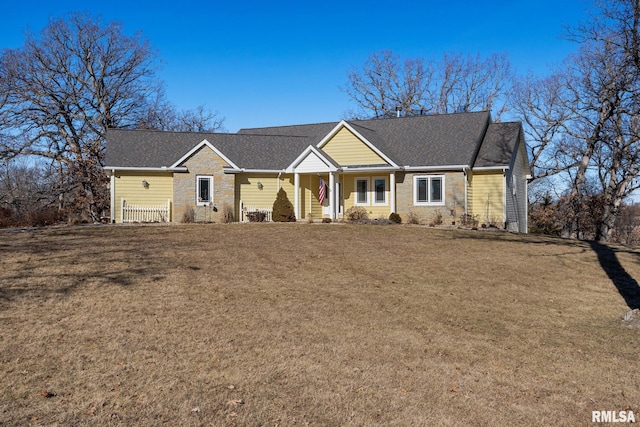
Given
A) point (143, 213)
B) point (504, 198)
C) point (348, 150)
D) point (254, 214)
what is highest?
point (348, 150)

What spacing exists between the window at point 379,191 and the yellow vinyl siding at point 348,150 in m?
1.18

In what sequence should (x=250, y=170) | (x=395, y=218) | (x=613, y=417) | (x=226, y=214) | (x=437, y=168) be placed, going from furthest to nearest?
(x=250, y=170) < (x=226, y=214) < (x=437, y=168) < (x=395, y=218) < (x=613, y=417)

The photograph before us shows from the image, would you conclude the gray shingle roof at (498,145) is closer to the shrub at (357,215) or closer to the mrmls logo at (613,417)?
the shrub at (357,215)

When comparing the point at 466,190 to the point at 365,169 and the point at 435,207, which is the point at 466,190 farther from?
the point at 365,169

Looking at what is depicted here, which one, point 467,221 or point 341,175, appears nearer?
point 467,221

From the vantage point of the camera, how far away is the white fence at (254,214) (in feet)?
88.4

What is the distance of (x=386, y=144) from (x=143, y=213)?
13.5 meters

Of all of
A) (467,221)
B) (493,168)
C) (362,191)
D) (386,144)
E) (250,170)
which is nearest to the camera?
(467,221)

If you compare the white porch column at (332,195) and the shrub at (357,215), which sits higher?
the white porch column at (332,195)

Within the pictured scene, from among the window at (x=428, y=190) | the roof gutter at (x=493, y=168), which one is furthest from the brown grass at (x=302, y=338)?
the window at (x=428, y=190)

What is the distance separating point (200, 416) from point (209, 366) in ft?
5.14

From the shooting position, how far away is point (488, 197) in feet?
85.3

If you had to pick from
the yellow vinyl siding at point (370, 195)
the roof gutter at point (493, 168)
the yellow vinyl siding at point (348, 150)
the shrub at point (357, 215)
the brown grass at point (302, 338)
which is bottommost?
the brown grass at point (302, 338)

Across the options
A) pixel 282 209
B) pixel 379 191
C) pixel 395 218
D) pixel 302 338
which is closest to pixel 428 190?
pixel 395 218
